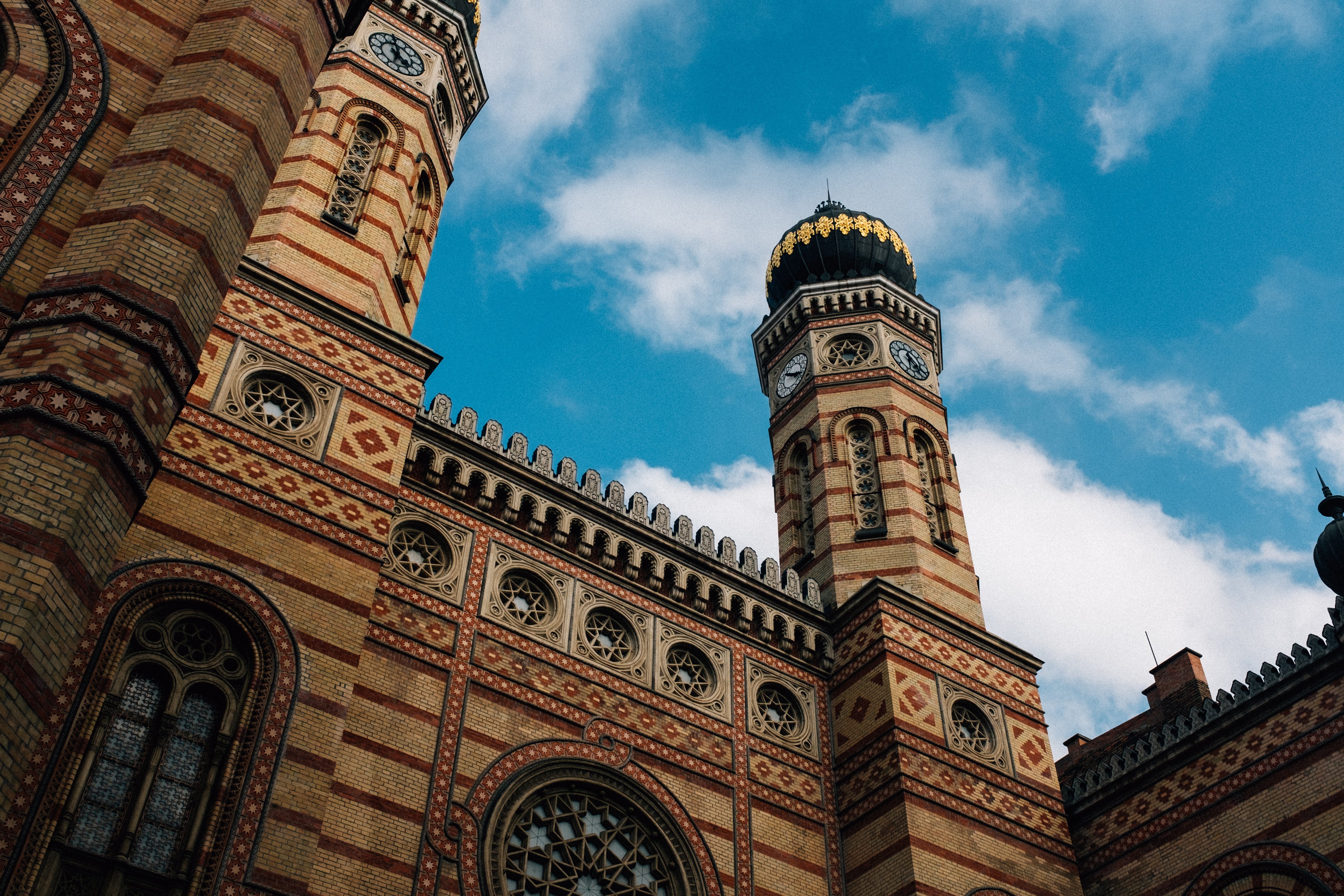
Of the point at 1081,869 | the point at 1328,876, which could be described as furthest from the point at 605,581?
the point at 1328,876

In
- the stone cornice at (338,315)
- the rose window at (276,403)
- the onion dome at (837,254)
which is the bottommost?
the rose window at (276,403)

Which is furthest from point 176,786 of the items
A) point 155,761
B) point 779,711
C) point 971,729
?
point 971,729

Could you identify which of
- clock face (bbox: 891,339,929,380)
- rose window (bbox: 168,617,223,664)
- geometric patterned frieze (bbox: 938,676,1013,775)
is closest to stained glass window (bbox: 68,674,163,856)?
rose window (bbox: 168,617,223,664)

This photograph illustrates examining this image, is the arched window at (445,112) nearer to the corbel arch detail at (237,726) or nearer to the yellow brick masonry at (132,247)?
the yellow brick masonry at (132,247)

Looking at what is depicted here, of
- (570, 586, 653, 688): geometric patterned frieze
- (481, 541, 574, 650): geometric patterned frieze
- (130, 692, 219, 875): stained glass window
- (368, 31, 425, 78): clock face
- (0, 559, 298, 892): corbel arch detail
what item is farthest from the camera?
(368, 31, 425, 78): clock face

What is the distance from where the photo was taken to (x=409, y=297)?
14.5 meters

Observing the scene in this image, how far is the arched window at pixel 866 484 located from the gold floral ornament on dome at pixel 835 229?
13.2ft

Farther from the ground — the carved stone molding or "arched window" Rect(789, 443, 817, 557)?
"arched window" Rect(789, 443, 817, 557)

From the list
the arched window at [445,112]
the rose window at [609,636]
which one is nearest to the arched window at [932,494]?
the rose window at [609,636]

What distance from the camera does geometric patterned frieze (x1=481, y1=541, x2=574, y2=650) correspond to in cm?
1231

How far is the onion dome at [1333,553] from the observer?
14.0m

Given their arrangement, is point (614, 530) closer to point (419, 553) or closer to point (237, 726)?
point (419, 553)

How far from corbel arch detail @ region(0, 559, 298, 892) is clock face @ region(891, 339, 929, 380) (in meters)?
12.0

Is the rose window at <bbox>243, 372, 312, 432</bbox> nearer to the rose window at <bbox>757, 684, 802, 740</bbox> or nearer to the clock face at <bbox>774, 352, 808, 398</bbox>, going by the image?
the rose window at <bbox>757, 684, 802, 740</bbox>
